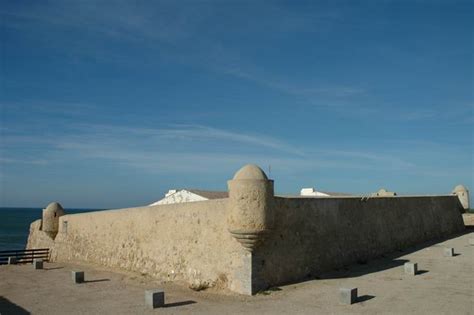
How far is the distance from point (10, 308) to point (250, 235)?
6.28m

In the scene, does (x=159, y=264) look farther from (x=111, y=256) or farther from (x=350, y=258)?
(x=350, y=258)

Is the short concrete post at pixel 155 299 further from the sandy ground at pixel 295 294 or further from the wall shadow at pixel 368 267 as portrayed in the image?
the wall shadow at pixel 368 267

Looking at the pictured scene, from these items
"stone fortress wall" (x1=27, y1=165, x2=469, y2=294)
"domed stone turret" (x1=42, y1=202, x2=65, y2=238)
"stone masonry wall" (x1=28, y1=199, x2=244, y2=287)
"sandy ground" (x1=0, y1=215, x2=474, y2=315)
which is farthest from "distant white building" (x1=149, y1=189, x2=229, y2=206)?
"sandy ground" (x1=0, y1=215, x2=474, y2=315)

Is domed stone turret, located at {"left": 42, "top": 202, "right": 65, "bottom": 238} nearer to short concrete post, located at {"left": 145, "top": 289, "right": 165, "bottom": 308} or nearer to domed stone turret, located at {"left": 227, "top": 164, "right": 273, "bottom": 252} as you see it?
short concrete post, located at {"left": 145, "top": 289, "right": 165, "bottom": 308}

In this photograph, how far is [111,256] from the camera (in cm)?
1773

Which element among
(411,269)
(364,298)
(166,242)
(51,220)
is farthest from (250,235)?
(51,220)

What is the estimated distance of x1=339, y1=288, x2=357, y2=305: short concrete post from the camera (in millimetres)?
9727

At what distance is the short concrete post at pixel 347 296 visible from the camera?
973 centimetres

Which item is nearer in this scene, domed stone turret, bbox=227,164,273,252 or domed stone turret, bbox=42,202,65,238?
domed stone turret, bbox=227,164,273,252

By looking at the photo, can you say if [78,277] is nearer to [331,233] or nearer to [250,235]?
[250,235]

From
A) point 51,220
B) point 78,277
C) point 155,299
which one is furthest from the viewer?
point 51,220

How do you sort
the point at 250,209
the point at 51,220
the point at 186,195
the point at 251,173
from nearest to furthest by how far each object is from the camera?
the point at 250,209 → the point at 251,173 → the point at 51,220 → the point at 186,195

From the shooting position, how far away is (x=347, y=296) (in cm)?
975

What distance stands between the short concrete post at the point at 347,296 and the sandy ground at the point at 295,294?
5.5 inches
